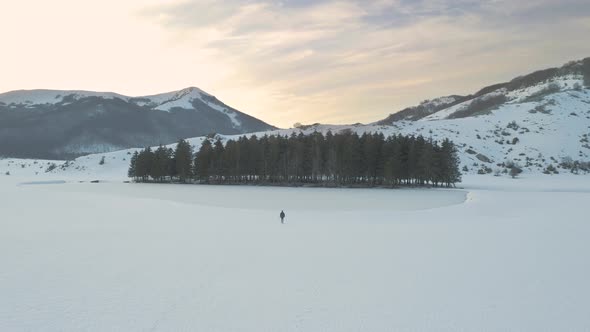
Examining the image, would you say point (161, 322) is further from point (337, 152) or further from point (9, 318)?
point (337, 152)

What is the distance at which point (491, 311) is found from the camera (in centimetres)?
1161

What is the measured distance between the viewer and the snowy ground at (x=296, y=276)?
11.0 meters

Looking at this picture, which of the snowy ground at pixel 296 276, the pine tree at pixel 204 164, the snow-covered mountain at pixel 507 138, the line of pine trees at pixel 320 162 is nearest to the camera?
the snowy ground at pixel 296 276

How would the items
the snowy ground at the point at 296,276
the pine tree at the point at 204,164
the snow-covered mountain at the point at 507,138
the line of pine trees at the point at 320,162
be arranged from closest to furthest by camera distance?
the snowy ground at the point at 296,276 < the line of pine trees at the point at 320,162 < the pine tree at the point at 204,164 < the snow-covered mountain at the point at 507,138

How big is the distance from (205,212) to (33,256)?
18.9 metres

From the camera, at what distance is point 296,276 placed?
15.4 m

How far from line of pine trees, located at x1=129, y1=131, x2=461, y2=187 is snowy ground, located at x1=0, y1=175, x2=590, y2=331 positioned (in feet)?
186

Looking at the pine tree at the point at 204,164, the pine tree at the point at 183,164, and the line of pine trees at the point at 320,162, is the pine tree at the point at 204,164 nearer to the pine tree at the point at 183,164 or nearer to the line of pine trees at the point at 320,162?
the line of pine trees at the point at 320,162

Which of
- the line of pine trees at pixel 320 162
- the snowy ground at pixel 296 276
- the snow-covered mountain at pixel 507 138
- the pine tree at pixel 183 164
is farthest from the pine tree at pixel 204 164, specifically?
the snowy ground at pixel 296 276

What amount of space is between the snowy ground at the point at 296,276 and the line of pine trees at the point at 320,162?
56588mm

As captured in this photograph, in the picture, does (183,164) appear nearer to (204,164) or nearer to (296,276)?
(204,164)

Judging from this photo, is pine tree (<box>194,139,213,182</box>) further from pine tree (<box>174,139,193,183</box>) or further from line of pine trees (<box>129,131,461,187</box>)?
pine tree (<box>174,139,193,183</box>)

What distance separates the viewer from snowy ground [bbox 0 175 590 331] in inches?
435

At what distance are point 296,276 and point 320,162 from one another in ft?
259
